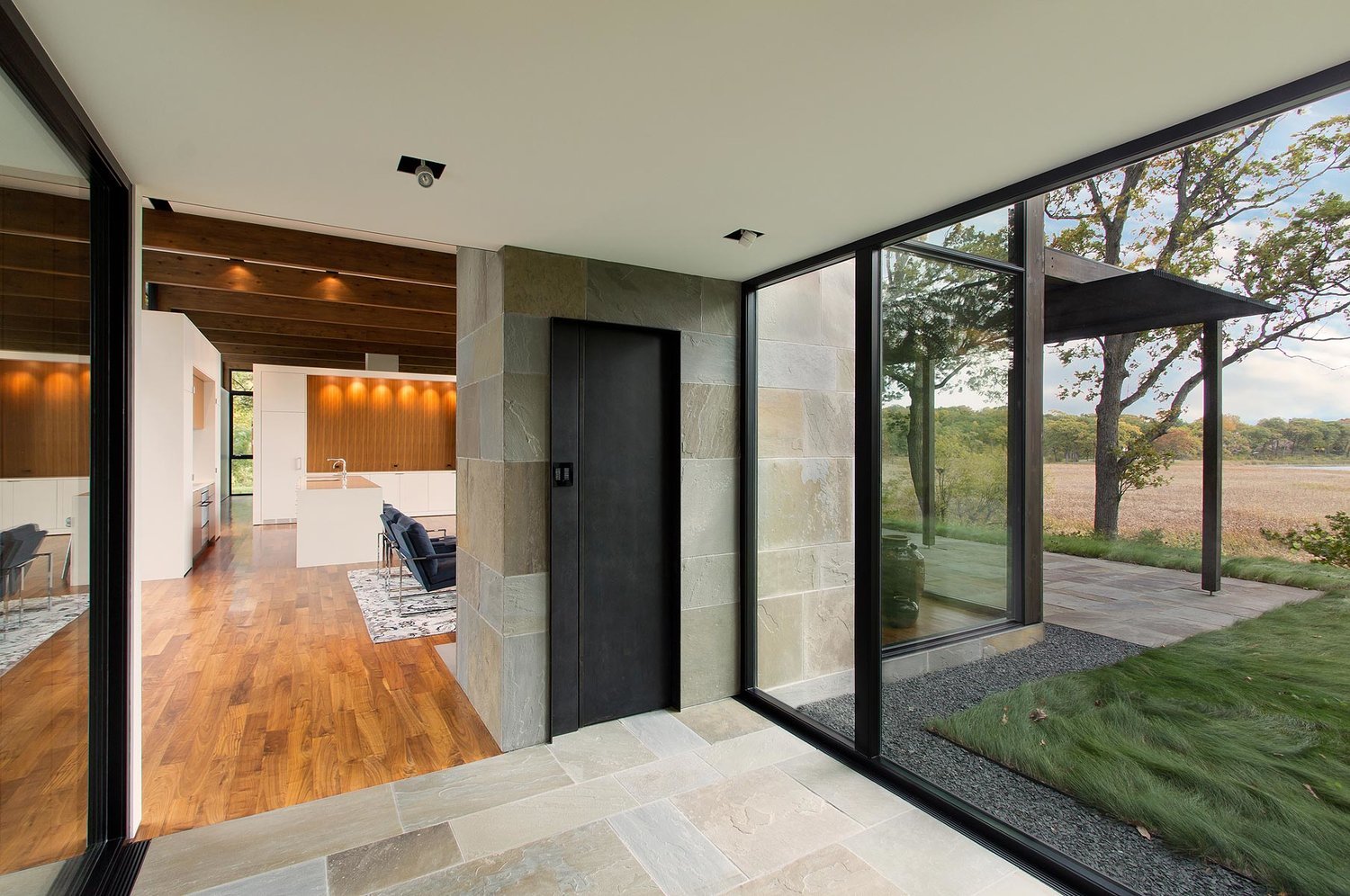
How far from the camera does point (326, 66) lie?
1.56 metres

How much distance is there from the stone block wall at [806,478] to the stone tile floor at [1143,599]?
4.60 feet

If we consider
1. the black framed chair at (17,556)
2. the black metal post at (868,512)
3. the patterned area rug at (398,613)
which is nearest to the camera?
the black framed chair at (17,556)

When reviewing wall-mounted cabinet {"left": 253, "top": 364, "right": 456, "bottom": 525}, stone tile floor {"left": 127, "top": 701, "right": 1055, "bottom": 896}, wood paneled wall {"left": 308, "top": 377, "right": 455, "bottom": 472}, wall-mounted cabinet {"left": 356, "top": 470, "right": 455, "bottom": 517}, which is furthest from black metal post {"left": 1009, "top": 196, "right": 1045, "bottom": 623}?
wood paneled wall {"left": 308, "top": 377, "right": 455, "bottom": 472}

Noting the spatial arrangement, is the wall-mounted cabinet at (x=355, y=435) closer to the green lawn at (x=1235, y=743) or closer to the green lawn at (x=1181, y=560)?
the green lawn at (x=1181, y=560)

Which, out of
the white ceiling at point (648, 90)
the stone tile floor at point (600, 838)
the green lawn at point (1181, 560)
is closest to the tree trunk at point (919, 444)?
the green lawn at point (1181, 560)

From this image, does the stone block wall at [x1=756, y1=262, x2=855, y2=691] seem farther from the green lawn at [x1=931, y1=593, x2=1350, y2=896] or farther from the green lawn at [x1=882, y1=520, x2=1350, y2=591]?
the green lawn at [x1=931, y1=593, x2=1350, y2=896]

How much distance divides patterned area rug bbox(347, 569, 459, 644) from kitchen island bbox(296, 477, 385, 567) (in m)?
Answer: 0.87

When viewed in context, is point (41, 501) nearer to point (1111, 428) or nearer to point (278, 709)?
point (278, 709)

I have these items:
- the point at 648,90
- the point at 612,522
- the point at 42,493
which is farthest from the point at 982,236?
the point at 42,493

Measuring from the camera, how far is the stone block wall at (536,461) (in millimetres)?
2980

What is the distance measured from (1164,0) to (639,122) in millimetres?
1247

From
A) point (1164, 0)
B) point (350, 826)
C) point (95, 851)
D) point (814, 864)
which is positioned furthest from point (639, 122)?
point (95, 851)

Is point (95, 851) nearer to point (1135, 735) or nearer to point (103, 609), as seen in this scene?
point (103, 609)

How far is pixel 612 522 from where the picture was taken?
3.26m
